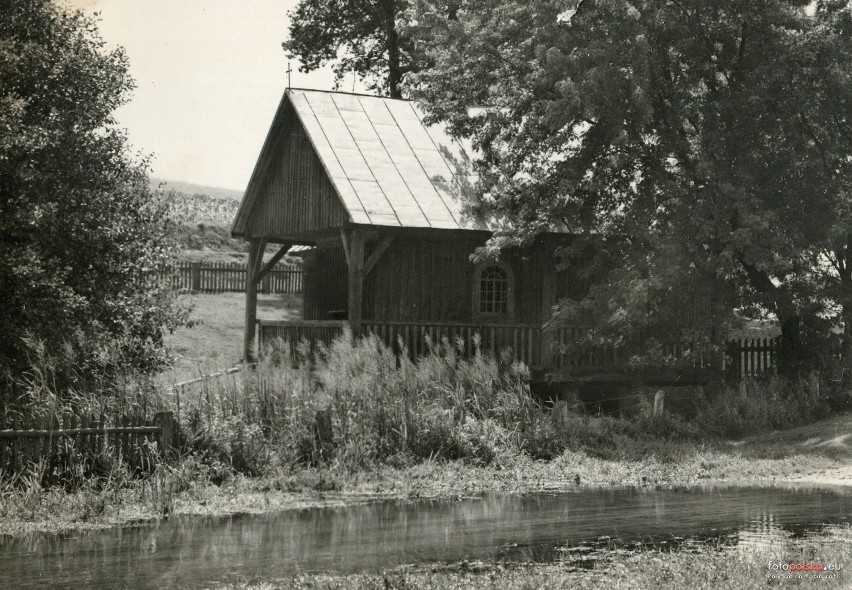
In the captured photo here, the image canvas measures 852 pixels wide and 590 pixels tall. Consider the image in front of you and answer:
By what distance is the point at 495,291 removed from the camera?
2603 cm

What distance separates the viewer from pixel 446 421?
1889cm

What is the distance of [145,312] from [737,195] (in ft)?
41.2

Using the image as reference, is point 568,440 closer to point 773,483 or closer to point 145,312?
point 773,483

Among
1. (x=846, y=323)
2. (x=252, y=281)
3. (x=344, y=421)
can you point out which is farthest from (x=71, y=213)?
(x=846, y=323)

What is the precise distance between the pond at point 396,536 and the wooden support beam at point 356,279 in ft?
23.2

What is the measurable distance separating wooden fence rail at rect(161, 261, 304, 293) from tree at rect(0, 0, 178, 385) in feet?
67.4

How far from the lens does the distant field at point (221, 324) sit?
101ft

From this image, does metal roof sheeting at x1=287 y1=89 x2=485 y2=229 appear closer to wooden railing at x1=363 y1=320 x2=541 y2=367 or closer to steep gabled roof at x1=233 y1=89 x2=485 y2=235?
steep gabled roof at x1=233 y1=89 x2=485 y2=235

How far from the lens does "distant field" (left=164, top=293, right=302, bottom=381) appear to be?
30.8 metres

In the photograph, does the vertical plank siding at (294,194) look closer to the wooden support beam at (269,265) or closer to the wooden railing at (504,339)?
the wooden support beam at (269,265)

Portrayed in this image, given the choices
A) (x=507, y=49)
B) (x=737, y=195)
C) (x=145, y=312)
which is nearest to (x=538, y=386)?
(x=737, y=195)

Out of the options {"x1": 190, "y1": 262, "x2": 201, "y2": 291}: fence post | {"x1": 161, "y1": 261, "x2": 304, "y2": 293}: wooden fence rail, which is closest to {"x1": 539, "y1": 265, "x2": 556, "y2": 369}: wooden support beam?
{"x1": 161, "y1": 261, "x2": 304, "y2": 293}: wooden fence rail

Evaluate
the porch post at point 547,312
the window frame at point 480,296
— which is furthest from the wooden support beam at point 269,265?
the porch post at point 547,312

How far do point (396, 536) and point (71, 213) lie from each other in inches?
371
